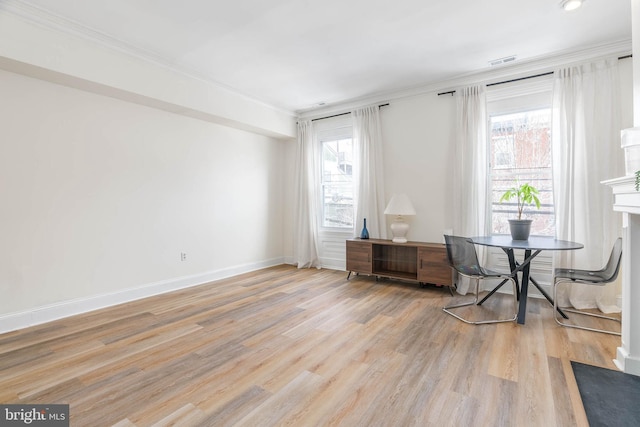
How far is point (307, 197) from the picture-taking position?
5703 millimetres

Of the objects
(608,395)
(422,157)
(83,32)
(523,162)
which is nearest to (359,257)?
(422,157)

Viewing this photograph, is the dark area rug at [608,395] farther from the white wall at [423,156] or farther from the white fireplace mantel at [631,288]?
the white wall at [423,156]

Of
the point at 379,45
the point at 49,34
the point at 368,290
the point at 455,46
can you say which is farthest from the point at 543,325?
the point at 49,34

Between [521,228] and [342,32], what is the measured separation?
9.39 feet

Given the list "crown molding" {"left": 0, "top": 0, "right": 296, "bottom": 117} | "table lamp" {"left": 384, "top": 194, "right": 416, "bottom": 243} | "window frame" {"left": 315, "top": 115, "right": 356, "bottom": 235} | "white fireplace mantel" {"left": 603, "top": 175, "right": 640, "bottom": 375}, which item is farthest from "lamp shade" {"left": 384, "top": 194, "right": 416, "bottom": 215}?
"crown molding" {"left": 0, "top": 0, "right": 296, "bottom": 117}

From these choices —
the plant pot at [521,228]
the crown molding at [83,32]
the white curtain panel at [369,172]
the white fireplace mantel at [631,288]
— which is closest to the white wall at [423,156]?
the white curtain panel at [369,172]

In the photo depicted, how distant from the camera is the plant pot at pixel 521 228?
327 centimetres

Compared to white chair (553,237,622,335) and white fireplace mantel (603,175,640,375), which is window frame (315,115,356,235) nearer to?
white chair (553,237,622,335)

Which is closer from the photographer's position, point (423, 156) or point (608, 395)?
point (608, 395)

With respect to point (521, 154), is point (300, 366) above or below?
below

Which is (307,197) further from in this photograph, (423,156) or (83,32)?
(83,32)

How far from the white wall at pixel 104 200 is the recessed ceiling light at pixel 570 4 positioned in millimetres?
4444

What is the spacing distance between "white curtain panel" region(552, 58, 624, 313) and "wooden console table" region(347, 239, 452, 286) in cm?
131

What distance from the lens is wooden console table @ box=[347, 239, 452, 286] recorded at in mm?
4066
